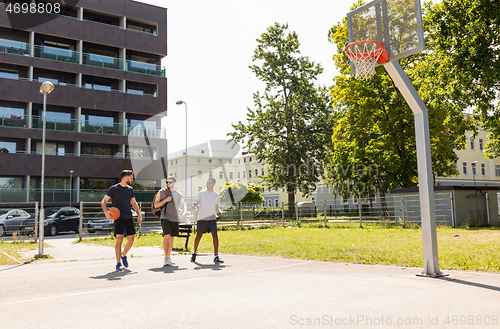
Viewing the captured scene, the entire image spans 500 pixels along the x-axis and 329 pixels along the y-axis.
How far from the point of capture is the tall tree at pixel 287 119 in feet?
110

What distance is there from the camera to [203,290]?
567cm

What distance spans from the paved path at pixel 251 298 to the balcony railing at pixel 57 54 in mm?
29696

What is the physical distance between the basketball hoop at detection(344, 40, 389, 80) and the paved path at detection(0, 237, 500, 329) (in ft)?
12.5

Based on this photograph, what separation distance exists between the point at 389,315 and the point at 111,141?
3332 centimetres

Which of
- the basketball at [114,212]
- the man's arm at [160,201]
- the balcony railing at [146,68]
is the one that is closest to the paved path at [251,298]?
the basketball at [114,212]

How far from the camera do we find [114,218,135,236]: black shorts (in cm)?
812

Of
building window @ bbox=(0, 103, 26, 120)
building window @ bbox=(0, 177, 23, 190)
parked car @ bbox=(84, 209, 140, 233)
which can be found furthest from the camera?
building window @ bbox=(0, 103, 26, 120)

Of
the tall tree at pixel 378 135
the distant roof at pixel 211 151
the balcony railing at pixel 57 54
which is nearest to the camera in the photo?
the tall tree at pixel 378 135

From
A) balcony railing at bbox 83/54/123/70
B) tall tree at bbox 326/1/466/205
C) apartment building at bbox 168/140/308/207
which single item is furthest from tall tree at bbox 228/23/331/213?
apartment building at bbox 168/140/308/207

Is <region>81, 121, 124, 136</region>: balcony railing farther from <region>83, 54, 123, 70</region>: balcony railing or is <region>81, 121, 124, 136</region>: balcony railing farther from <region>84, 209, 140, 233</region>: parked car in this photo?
<region>84, 209, 140, 233</region>: parked car

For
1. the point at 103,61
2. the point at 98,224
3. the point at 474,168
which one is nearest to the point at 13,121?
the point at 103,61

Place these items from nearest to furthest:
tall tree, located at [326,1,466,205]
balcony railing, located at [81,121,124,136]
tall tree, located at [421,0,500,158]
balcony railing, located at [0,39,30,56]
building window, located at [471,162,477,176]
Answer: tall tree, located at [421,0,500,158] → tall tree, located at [326,1,466,205] → balcony railing, located at [0,39,30,56] → balcony railing, located at [81,121,124,136] → building window, located at [471,162,477,176]

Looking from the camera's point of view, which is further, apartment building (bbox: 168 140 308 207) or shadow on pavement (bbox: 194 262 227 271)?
apartment building (bbox: 168 140 308 207)

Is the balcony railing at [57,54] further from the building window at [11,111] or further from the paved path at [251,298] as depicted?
the paved path at [251,298]
